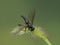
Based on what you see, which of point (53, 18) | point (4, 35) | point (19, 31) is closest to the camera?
point (19, 31)

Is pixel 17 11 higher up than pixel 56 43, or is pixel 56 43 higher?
pixel 17 11

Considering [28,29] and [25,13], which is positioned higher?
[25,13]

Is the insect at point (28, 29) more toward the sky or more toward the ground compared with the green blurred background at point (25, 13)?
more toward the ground

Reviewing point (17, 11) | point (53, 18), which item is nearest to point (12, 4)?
point (17, 11)

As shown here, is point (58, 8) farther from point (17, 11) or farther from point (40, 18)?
point (17, 11)

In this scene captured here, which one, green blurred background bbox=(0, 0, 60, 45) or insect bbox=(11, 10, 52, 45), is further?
green blurred background bbox=(0, 0, 60, 45)

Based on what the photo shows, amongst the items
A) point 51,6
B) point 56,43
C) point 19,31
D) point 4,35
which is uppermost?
point 51,6

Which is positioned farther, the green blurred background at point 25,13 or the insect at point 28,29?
the green blurred background at point 25,13

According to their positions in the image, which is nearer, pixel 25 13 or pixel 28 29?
pixel 28 29
